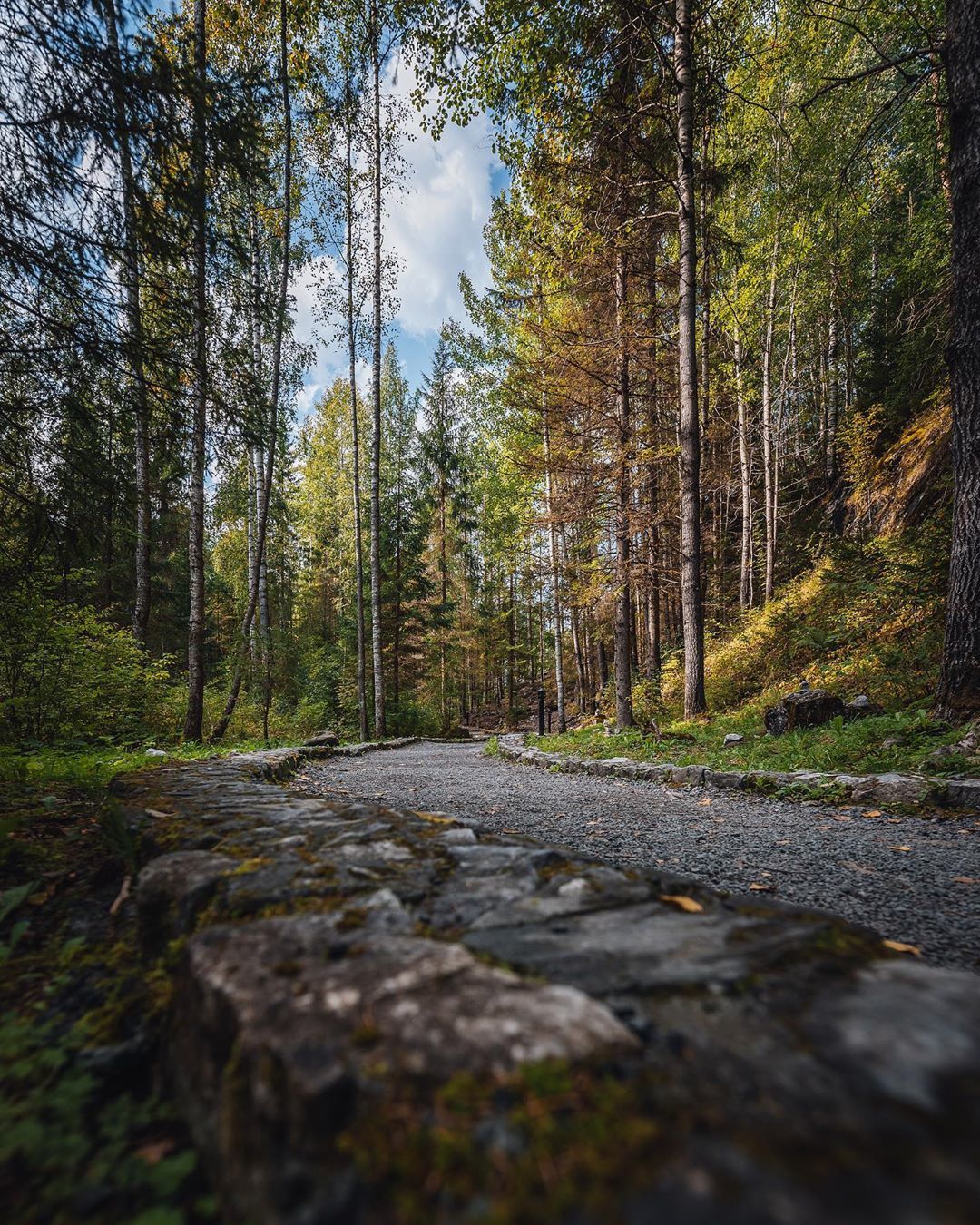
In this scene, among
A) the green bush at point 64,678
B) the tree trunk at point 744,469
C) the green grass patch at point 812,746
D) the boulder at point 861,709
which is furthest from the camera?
the tree trunk at point 744,469

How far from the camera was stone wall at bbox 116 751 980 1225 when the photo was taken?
493mm

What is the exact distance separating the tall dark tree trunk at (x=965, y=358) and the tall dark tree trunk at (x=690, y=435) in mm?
2892

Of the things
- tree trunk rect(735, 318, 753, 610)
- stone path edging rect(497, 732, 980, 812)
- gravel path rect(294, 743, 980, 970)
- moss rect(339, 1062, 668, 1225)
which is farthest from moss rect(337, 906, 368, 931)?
tree trunk rect(735, 318, 753, 610)

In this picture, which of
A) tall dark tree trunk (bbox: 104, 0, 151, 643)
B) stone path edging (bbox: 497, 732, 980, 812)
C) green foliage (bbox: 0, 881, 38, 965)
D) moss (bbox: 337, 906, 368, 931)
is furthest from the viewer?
stone path edging (bbox: 497, 732, 980, 812)

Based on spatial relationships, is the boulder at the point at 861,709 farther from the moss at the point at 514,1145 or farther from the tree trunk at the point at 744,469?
the tree trunk at the point at 744,469

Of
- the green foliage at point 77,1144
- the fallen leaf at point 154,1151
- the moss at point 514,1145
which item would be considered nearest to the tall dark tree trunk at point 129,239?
the green foliage at point 77,1144

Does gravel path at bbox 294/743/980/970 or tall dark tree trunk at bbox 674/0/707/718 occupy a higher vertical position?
tall dark tree trunk at bbox 674/0/707/718

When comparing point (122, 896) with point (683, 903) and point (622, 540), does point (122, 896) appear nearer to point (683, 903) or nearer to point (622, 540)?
point (683, 903)

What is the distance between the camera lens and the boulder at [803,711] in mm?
5633

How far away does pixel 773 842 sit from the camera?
9.73ft

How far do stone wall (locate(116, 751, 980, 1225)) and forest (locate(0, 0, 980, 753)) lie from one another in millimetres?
3777

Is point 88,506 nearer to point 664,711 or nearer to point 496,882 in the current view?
point 496,882

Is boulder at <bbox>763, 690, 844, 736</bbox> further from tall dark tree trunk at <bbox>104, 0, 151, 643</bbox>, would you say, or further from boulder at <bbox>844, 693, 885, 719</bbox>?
tall dark tree trunk at <bbox>104, 0, 151, 643</bbox>

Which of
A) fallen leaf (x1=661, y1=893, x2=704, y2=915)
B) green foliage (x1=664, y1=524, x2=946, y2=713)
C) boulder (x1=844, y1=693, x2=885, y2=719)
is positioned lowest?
boulder (x1=844, y1=693, x2=885, y2=719)
